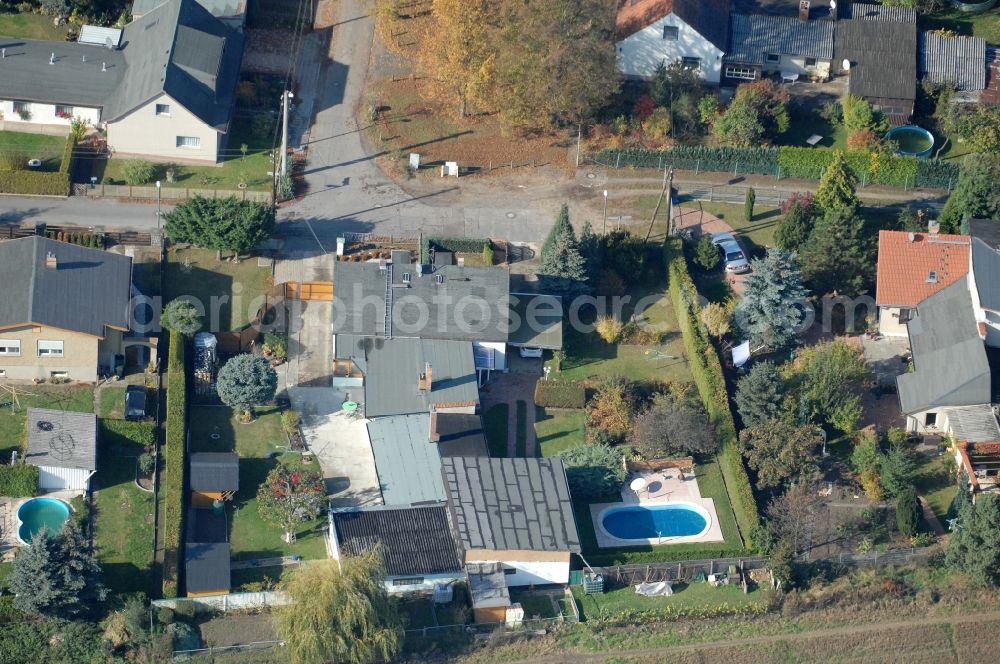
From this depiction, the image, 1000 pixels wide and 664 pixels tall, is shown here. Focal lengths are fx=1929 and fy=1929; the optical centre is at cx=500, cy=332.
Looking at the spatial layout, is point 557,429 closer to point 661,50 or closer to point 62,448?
point 62,448

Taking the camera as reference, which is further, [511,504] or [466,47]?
[466,47]

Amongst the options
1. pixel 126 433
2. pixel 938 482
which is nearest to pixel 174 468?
pixel 126 433

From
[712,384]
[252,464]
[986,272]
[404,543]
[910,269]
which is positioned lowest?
[404,543]

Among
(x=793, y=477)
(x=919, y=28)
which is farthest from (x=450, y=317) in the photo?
Answer: (x=919, y=28)

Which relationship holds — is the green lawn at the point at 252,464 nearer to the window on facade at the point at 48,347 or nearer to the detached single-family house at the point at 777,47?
the window on facade at the point at 48,347

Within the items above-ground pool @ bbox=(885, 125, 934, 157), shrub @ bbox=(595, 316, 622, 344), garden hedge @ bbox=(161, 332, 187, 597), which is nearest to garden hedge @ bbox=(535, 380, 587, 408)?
shrub @ bbox=(595, 316, 622, 344)

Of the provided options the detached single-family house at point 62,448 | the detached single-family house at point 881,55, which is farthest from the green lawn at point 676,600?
the detached single-family house at point 881,55

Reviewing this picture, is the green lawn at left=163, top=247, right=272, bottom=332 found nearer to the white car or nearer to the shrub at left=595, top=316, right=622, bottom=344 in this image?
the shrub at left=595, top=316, right=622, bottom=344
